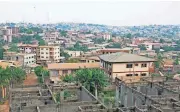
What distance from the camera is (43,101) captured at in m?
16.6

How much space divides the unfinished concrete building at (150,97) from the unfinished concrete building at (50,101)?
1687 mm

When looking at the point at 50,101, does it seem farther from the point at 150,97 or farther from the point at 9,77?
the point at 9,77

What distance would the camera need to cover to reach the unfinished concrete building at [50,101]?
46.5 feet

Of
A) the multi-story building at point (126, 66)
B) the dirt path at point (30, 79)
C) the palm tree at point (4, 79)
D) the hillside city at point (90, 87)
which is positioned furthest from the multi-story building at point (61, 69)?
the palm tree at point (4, 79)

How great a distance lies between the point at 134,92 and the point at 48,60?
136 feet

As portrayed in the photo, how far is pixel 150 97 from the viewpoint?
55.0ft

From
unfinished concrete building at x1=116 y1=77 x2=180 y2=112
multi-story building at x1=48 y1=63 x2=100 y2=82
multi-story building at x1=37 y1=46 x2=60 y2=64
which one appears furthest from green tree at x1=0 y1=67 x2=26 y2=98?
multi-story building at x1=37 y1=46 x2=60 y2=64

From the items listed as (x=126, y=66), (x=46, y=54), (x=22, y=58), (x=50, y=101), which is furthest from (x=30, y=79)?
(x=50, y=101)

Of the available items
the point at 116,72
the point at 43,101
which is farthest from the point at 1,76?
the point at 43,101

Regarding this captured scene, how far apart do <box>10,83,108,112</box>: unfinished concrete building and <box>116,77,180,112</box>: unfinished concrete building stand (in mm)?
1687

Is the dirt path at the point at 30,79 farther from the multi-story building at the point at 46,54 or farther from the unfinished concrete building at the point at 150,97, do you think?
the unfinished concrete building at the point at 150,97

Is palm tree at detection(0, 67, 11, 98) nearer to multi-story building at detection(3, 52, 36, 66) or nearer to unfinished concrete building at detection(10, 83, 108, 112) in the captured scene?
unfinished concrete building at detection(10, 83, 108, 112)

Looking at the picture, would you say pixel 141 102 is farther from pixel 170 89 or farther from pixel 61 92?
pixel 61 92

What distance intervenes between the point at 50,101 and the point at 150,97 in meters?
5.43
